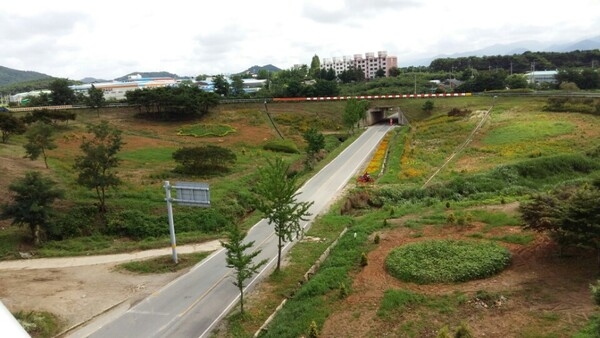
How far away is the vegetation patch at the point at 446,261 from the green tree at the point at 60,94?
7970cm

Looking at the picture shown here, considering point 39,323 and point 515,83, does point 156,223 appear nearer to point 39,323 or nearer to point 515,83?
point 39,323

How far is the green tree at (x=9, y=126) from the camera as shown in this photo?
146 ft

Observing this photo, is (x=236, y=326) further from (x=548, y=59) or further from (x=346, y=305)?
(x=548, y=59)

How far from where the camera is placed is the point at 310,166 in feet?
142

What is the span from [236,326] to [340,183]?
815 inches

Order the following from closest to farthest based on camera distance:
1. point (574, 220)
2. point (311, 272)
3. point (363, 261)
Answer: point (574, 220) < point (363, 261) < point (311, 272)

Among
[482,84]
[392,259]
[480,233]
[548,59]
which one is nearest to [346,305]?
[392,259]

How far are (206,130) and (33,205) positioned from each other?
36.0 meters

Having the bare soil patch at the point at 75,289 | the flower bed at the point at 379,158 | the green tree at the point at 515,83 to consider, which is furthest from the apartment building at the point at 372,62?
the bare soil patch at the point at 75,289

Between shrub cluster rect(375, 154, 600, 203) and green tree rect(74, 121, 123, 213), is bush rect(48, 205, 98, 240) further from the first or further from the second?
shrub cluster rect(375, 154, 600, 203)

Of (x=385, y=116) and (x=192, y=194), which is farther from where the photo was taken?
(x=385, y=116)

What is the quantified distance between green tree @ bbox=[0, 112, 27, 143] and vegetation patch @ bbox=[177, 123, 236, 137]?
60.1ft

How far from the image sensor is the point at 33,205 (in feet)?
80.7

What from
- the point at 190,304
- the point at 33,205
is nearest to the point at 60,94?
the point at 33,205
